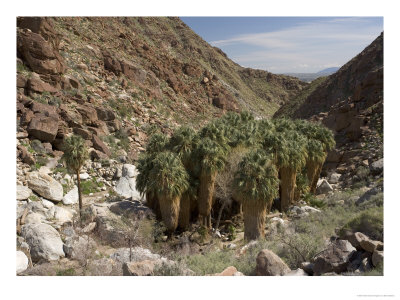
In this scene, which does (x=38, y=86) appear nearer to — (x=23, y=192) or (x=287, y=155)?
(x=23, y=192)

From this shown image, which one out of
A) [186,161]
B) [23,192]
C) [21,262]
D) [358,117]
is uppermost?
[358,117]

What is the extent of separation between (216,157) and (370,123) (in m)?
22.0

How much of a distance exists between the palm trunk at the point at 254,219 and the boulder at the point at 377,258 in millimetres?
8619

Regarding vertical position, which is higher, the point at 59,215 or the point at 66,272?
the point at 59,215

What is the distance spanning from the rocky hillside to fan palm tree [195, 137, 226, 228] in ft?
42.3

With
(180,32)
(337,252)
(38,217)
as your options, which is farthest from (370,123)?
(180,32)

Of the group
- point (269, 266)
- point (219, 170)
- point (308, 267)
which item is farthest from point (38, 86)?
point (308, 267)

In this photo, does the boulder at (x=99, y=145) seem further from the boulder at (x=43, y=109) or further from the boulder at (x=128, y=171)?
the boulder at (x=43, y=109)

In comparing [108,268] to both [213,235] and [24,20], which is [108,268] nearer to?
[213,235]

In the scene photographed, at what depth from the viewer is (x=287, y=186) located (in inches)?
974

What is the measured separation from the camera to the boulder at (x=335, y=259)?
9.93 meters

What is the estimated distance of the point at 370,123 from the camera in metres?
35.4

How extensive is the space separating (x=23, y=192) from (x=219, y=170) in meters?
11.9

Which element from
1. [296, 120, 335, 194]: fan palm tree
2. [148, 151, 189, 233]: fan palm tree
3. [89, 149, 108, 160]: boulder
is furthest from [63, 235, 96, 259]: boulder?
[296, 120, 335, 194]: fan palm tree
